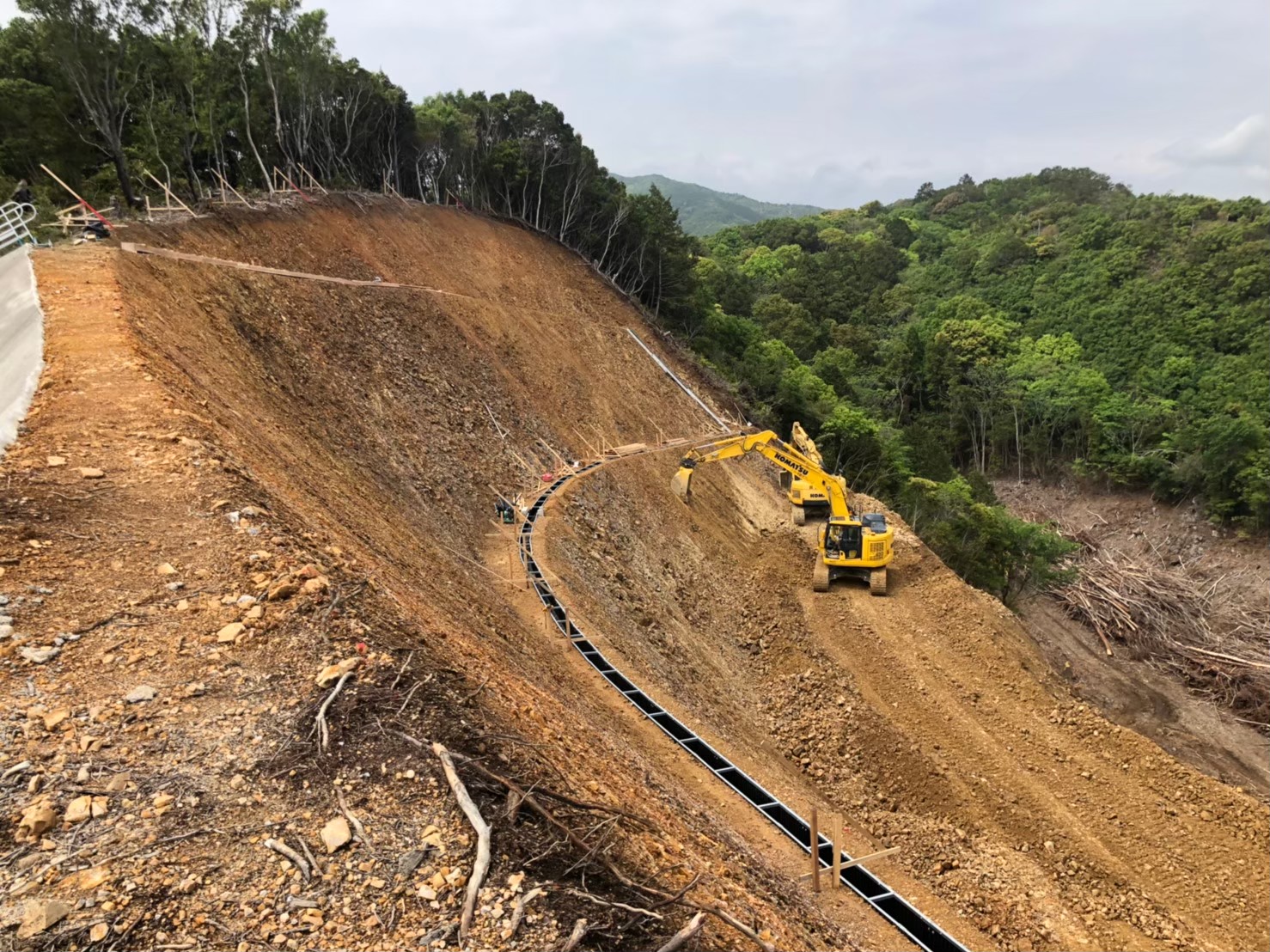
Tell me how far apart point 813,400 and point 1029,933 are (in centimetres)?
3156

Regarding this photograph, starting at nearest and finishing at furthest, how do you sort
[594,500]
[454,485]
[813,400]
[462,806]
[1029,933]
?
[462,806] → [1029,933] → [454,485] → [594,500] → [813,400]

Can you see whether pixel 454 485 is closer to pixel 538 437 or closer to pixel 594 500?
pixel 594 500

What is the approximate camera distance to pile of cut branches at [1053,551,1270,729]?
22.3 metres

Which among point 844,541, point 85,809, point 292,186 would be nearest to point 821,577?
point 844,541

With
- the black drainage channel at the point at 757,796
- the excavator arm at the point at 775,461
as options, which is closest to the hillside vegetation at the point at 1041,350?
the excavator arm at the point at 775,461

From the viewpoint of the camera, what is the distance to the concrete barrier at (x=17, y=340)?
8586 millimetres

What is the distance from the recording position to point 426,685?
5.72 metres

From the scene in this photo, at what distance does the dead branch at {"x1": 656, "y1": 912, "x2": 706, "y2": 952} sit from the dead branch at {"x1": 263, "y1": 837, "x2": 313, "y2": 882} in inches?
83.7

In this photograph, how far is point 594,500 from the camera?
66.2 feet

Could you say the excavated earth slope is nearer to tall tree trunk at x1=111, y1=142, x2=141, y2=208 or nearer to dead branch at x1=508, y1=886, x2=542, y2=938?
dead branch at x1=508, y1=886, x2=542, y2=938

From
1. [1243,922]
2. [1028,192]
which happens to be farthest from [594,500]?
[1028,192]

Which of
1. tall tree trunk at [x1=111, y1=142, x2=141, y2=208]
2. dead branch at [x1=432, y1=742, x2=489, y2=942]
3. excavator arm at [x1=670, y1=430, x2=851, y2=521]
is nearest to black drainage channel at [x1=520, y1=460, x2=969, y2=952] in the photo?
dead branch at [x1=432, y1=742, x2=489, y2=942]

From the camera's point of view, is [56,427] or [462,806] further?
[56,427]

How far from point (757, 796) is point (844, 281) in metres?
71.5
